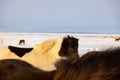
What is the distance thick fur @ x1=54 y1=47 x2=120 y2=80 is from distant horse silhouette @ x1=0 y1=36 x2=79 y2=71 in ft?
10.8

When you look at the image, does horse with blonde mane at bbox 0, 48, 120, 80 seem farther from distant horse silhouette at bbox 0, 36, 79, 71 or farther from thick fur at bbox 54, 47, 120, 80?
distant horse silhouette at bbox 0, 36, 79, 71

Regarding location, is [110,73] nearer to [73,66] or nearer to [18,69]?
[73,66]

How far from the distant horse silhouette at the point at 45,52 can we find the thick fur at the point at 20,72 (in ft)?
8.29

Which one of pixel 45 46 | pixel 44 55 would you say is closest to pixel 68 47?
pixel 45 46

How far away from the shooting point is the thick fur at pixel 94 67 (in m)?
1.29

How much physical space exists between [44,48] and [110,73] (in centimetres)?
416

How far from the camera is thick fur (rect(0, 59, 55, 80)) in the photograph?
5.80 feet

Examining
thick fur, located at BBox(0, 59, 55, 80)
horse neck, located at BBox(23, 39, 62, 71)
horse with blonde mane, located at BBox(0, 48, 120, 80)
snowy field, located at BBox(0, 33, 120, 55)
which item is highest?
horse with blonde mane, located at BBox(0, 48, 120, 80)

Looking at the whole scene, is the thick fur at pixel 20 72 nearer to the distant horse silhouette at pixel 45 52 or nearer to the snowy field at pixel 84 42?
the snowy field at pixel 84 42

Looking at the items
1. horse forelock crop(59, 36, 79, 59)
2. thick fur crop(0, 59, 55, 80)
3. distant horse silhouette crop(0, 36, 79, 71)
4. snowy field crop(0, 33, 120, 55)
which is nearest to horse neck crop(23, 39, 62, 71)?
distant horse silhouette crop(0, 36, 79, 71)

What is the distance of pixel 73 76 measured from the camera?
1334mm

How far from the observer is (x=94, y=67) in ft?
4.36

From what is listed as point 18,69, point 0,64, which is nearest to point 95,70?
point 18,69

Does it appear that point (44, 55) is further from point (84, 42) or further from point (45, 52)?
point (84, 42)
